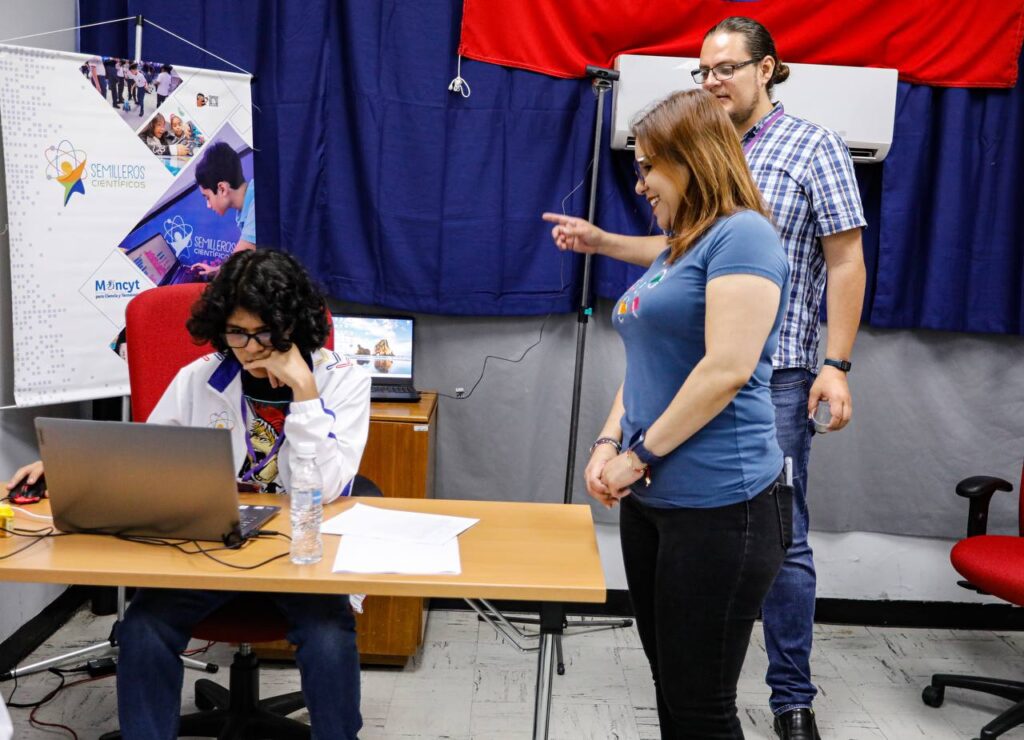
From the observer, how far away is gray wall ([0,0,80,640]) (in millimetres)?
2535

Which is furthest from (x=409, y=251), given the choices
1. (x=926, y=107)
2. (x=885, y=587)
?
(x=885, y=587)

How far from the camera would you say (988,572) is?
241 cm

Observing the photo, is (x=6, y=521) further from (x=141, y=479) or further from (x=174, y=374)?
(x=174, y=374)

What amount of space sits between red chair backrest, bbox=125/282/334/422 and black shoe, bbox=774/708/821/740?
4.96ft

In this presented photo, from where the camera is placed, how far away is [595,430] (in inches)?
123

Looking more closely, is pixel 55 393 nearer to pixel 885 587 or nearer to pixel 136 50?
pixel 136 50

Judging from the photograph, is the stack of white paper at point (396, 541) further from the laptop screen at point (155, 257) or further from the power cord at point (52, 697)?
the laptop screen at point (155, 257)

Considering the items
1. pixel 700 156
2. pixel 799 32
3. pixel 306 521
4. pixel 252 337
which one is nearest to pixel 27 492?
pixel 252 337

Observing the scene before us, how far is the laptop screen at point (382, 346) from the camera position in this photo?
115 inches

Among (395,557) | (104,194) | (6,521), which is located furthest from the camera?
(104,194)

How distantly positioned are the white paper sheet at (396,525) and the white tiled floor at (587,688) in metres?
0.89

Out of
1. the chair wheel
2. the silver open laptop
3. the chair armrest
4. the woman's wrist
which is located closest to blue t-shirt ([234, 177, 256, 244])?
the silver open laptop

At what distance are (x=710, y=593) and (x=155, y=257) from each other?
79.3 inches

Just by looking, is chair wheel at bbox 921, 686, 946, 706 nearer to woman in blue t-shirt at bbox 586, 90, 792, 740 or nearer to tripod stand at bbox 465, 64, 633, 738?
tripod stand at bbox 465, 64, 633, 738
